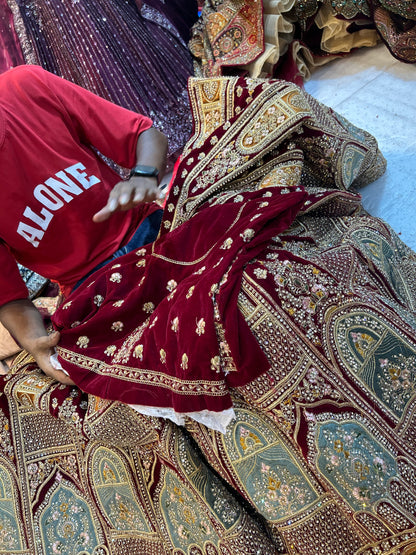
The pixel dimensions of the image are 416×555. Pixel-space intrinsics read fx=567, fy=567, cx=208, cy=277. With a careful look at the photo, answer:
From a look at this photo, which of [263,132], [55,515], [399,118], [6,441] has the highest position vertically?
[263,132]

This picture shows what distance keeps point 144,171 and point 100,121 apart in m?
0.19

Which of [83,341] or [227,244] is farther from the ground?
[227,244]

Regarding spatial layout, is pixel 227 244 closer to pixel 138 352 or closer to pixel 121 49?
pixel 138 352

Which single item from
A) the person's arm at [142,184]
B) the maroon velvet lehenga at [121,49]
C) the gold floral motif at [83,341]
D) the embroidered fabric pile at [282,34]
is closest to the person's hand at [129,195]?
the person's arm at [142,184]

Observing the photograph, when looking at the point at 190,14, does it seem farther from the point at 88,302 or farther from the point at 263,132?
the point at 88,302

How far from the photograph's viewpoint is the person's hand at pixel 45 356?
1170mm

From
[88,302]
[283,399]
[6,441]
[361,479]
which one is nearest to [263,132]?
[88,302]

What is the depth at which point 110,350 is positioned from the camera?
1067 millimetres

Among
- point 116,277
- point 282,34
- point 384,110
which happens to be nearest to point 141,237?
point 116,277

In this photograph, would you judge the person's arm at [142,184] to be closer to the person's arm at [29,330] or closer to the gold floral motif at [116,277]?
the gold floral motif at [116,277]

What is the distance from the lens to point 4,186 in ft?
3.72

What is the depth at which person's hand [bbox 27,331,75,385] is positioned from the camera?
117 centimetres

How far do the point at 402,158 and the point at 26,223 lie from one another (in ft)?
3.70

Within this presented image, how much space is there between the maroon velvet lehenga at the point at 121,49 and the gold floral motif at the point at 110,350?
1110mm
